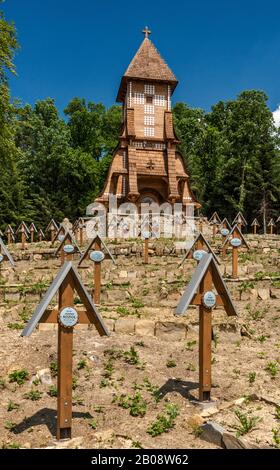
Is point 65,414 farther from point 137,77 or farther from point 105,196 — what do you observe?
point 137,77

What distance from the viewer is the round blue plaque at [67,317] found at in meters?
5.16

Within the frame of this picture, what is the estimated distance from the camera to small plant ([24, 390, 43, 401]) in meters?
6.21

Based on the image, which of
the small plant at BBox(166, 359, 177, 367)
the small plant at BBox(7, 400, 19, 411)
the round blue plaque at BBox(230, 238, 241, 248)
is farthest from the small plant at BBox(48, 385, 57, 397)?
the round blue plaque at BBox(230, 238, 241, 248)

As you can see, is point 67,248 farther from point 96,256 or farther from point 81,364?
point 81,364

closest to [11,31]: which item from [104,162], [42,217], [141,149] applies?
[141,149]

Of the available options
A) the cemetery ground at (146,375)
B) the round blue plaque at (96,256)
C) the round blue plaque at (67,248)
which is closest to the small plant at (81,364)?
the cemetery ground at (146,375)

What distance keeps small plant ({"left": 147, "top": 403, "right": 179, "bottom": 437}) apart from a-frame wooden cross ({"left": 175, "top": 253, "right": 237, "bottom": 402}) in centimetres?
46

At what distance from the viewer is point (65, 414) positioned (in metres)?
5.04

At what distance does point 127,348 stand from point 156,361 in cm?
62

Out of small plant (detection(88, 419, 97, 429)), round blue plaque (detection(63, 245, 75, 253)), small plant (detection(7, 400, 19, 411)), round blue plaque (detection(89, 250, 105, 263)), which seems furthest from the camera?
round blue plaque (detection(63, 245, 75, 253))

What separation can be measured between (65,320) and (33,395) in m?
1.77

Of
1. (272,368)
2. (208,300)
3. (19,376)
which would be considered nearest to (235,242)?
(272,368)

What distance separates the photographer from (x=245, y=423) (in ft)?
16.8

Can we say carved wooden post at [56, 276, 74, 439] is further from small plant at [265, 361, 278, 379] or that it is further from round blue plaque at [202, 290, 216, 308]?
small plant at [265, 361, 278, 379]
